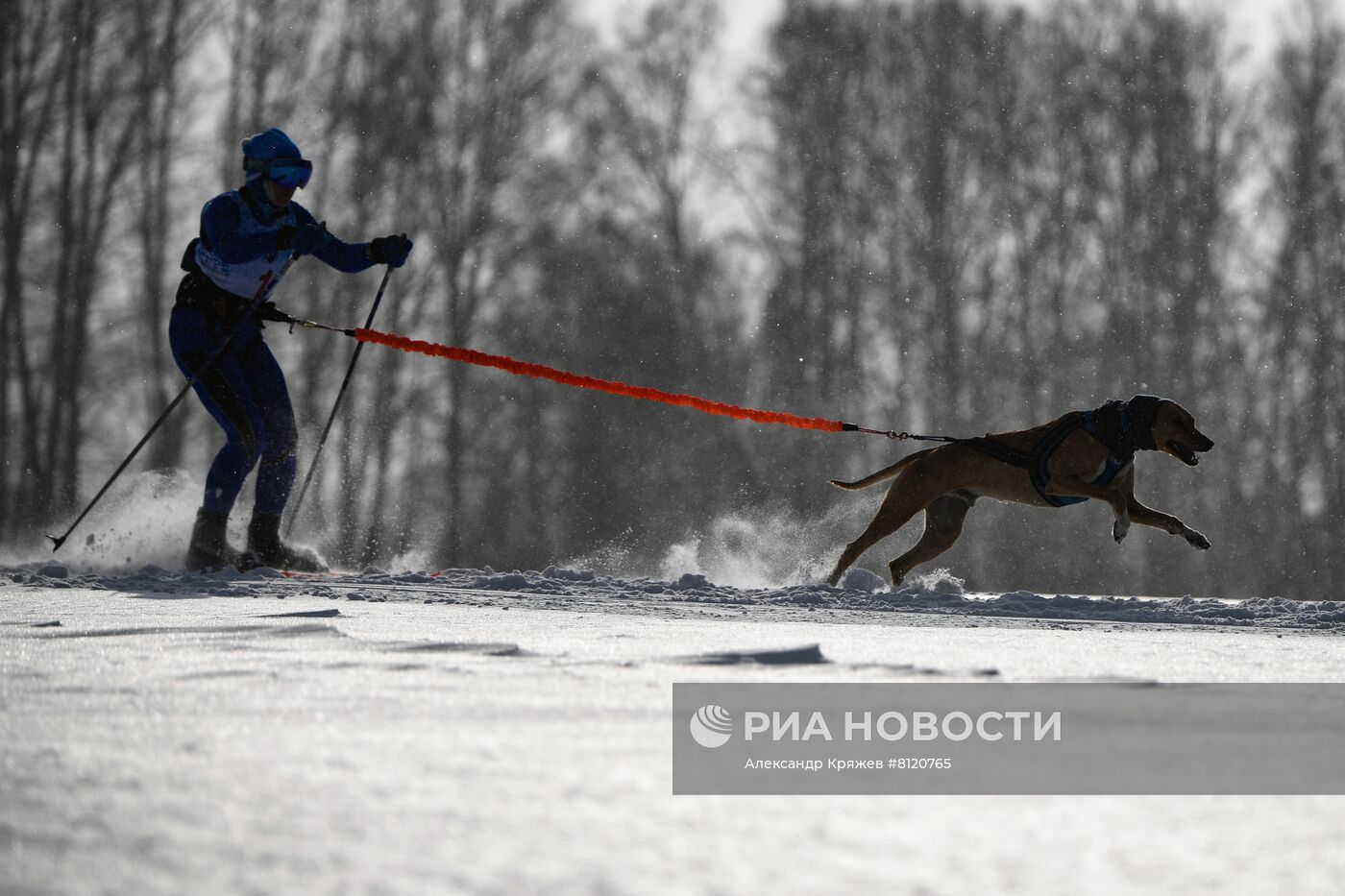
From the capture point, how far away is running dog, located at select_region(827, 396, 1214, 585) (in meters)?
8.05

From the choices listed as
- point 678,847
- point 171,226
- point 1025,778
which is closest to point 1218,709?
point 1025,778

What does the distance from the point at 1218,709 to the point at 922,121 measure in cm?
2119

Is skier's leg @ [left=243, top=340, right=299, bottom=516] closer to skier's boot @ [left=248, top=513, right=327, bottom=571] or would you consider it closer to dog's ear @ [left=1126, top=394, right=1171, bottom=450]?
skier's boot @ [left=248, top=513, right=327, bottom=571]

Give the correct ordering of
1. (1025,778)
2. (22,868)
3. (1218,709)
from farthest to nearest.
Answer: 1. (1218,709)
2. (1025,778)
3. (22,868)

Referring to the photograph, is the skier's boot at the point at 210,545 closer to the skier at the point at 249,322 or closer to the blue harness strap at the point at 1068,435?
the skier at the point at 249,322

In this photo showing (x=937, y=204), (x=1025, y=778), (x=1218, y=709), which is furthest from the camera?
(x=937, y=204)

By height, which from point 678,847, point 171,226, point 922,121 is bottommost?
point 678,847

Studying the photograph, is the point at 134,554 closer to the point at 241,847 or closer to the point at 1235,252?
the point at 241,847

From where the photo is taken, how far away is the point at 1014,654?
3117 millimetres

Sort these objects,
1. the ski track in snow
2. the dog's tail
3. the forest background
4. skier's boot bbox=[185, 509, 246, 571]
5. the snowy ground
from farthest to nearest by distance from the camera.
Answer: the forest background
the dog's tail
skier's boot bbox=[185, 509, 246, 571]
the ski track in snow
the snowy ground

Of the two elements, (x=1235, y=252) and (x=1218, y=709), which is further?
(x=1235, y=252)

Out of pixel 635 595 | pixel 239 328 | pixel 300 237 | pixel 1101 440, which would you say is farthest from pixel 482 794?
pixel 1101 440

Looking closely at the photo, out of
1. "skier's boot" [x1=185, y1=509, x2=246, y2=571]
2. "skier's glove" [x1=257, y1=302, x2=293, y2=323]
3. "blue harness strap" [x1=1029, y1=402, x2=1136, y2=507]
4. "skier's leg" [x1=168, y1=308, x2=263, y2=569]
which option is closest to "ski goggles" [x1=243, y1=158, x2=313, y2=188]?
"skier's glove" [x1=257, y1=302, x2=293, y2=323]

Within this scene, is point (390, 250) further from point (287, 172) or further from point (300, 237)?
point (287, 172)
